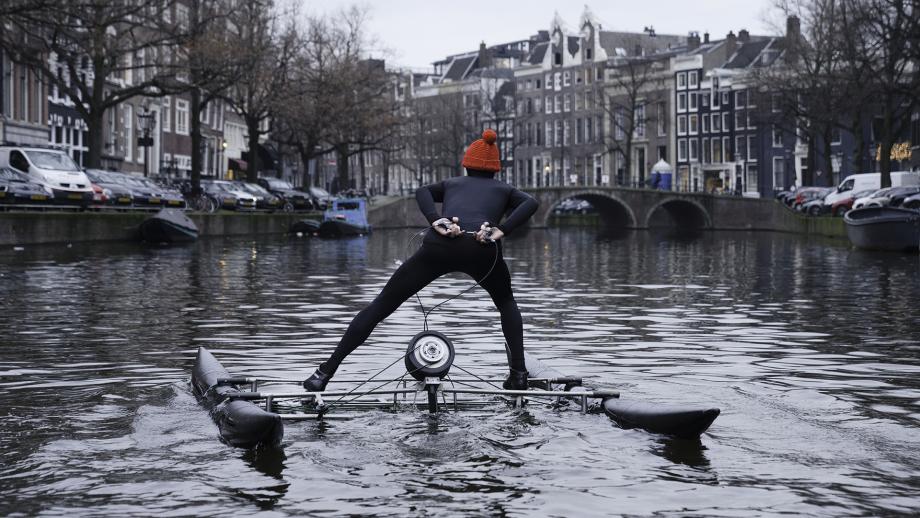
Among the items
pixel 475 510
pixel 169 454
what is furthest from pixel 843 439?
pixel 169 454

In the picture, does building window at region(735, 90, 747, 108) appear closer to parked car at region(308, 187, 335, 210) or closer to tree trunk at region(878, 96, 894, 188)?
parked car at region(308, 187, 335, 210)

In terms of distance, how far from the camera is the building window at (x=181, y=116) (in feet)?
275

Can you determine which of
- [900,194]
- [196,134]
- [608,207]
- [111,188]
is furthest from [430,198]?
[608,207]

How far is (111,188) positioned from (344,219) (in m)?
16.1

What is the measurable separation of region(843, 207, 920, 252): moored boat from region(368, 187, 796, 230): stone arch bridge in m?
36.4

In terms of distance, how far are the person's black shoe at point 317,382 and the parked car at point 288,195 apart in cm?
5582

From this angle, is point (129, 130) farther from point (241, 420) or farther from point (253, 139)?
point (241, 420)

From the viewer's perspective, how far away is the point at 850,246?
4738cm

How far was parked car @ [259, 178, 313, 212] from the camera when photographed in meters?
67.8

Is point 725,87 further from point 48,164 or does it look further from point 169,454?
point 169,454

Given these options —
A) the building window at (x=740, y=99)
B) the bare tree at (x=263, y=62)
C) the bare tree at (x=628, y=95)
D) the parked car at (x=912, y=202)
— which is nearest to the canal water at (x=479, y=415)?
the parked car at (x=912, y=202)

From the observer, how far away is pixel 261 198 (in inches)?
2431

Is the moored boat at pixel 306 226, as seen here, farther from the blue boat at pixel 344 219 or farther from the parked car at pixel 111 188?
→ the parked car at pixel 111 188

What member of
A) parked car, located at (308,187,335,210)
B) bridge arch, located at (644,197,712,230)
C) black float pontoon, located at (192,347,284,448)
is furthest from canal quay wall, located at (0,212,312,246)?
bridge arch, located at (644,197,712,230)
